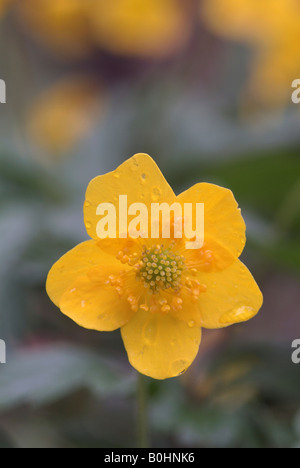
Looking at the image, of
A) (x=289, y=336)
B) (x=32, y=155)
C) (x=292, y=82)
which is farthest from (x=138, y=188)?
(x=292, y=82)

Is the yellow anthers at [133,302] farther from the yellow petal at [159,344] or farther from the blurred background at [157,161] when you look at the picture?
the blurred background at [157,161]

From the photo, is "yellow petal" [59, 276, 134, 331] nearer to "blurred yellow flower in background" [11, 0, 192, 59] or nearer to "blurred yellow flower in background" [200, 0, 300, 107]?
"blurred yellow flower in background" [200, 0, 300, 107]

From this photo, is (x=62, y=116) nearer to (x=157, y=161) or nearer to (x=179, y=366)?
(x=157, y=161)

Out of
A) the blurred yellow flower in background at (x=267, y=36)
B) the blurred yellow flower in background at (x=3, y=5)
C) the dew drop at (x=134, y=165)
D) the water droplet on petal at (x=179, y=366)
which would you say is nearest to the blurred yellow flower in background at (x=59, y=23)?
the blurred yellow flower in background at (x=3, y=5)

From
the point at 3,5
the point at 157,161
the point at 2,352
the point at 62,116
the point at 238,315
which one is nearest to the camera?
the point at 238,315

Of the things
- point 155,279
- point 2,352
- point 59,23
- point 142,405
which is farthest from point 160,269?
point 59,23
